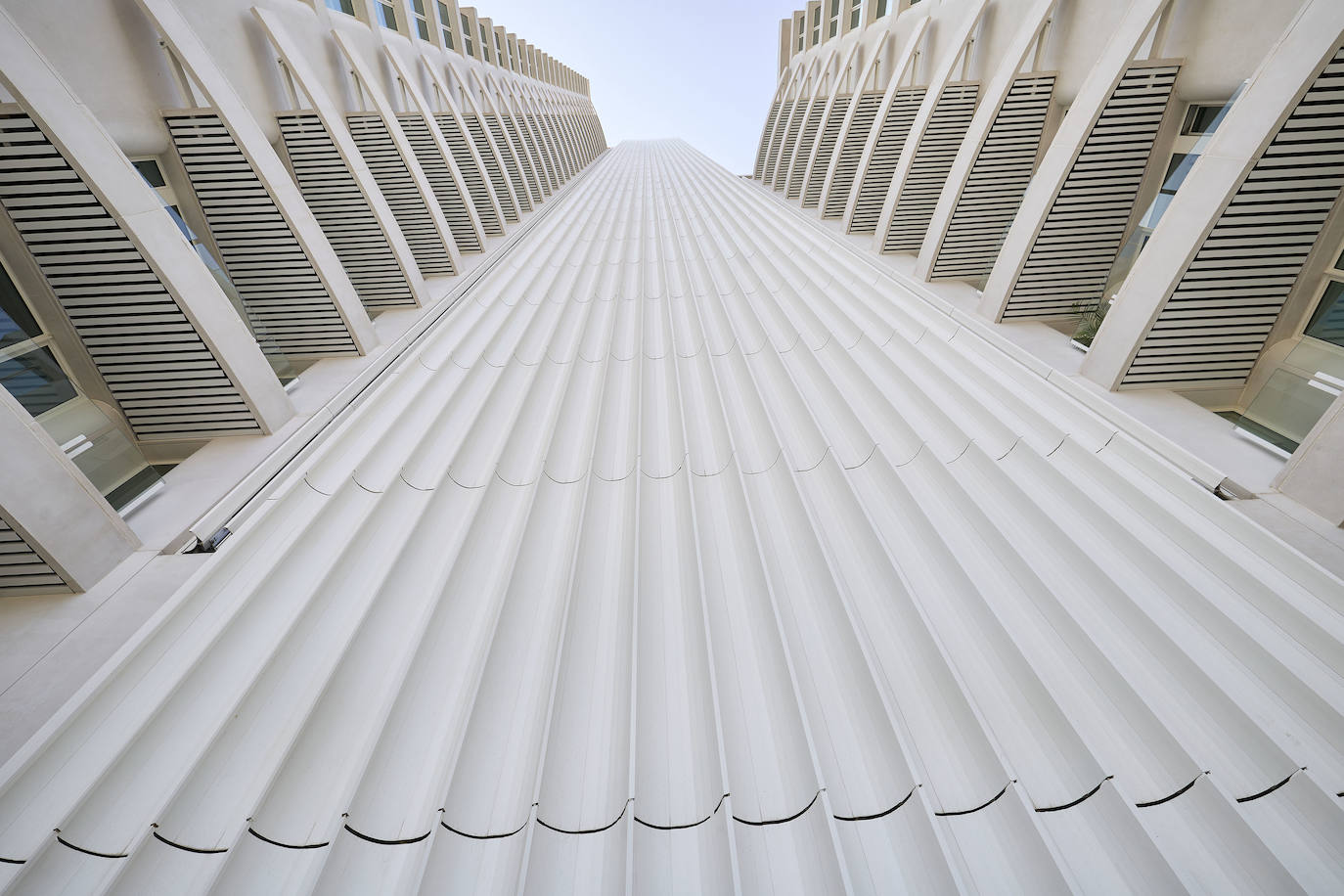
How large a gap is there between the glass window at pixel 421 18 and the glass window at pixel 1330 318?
54.6ft

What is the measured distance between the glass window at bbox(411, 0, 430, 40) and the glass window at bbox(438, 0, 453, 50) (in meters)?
0.73

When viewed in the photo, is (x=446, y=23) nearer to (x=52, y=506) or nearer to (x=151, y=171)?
(x=151, y=171)

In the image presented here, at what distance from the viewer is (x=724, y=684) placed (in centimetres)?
233

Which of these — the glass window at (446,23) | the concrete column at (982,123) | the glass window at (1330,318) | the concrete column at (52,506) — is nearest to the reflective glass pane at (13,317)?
the concrete column at (52,506)

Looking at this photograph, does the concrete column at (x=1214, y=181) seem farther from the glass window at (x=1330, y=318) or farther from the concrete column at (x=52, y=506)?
the concrete column at (x=52, y=506)

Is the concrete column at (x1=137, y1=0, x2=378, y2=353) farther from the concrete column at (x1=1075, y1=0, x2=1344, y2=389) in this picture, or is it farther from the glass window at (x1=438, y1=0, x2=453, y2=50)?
the glass window at (x1=438, y1=0, x2=453, y2=50)

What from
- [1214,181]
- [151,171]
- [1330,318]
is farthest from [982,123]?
[151,171]

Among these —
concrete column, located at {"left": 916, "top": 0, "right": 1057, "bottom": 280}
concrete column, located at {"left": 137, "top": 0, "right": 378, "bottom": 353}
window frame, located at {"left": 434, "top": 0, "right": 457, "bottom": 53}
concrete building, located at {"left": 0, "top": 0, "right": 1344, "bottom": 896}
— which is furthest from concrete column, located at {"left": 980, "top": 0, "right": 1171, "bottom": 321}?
window frame, located at {"left": 434, "top": 0, "right": 457, "bottom": 53}

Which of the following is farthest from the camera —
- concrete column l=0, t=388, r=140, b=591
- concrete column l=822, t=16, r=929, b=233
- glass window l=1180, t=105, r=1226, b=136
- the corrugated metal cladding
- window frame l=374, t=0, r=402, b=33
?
window frame l=374, t=0, r=402, b=33

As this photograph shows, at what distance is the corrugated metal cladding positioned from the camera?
178cm

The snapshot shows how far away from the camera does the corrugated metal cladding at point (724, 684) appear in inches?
70.1

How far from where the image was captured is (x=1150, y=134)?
563 centimetres

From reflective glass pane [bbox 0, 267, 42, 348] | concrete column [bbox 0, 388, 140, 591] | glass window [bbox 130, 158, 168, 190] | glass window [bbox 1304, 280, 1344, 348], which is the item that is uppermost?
glass window [bbox 1304, 280, 1344, 348]

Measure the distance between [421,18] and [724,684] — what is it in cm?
1745
